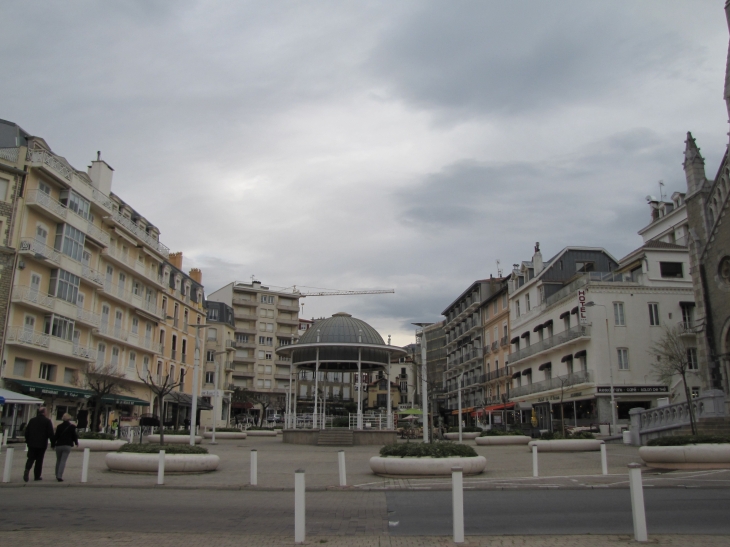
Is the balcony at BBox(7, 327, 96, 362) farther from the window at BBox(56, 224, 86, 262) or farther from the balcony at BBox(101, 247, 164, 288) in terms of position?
the balcony at BBox(101, 247, 164, 288)

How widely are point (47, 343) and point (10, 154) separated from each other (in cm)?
1084

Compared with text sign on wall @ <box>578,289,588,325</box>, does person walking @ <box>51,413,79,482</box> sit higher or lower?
lower

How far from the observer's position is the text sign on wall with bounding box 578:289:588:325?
143 feet

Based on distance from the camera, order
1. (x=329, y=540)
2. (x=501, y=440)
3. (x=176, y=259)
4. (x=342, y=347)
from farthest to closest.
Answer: (x=176, y=259) < (x=342, y=347) < (x=501, y=440) < (x=329, y=540)

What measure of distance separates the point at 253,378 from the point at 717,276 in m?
72.1

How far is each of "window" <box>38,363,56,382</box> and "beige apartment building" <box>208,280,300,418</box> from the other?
169 ft

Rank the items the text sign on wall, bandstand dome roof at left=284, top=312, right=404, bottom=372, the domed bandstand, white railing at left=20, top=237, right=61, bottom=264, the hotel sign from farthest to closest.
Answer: the text sign on wall < the hotel sign < bandstand dome roof at left=284, top=312, right=404, bottom=372 < the domed bandstand < white railing at left=20, top=237, right=61, bottom=264

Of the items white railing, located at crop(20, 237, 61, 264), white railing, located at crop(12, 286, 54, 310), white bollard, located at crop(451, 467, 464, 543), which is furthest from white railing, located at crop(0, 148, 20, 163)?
white bollard, located at crop(451, 467, 464, 543)

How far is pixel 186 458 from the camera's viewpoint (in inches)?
675

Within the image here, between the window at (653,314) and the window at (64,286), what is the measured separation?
3841 cm

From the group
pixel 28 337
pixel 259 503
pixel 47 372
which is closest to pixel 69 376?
pixel 47 372

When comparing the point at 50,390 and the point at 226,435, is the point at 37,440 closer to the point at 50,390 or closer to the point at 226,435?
the point at 50,390

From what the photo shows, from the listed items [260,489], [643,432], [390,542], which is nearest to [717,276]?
[643,432]

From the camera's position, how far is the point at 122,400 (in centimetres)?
4569
